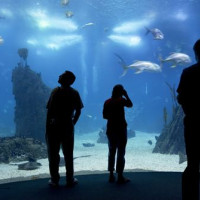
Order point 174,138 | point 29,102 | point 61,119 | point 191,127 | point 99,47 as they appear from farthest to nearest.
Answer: point 99,47 < point 29,102 < point 174,138 < point 61,119 < point 191,127

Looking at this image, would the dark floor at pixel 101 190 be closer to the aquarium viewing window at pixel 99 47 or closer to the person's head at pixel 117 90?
the person's head at pixel 117 90

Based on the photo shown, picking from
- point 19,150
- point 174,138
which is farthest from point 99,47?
point 19,150

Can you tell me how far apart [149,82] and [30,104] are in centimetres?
3048

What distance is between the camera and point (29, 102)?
1678 centimetres

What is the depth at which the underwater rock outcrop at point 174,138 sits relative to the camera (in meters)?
11.3

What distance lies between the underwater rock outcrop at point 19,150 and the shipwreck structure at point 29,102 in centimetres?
389

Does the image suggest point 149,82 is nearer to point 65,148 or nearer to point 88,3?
point 88,3

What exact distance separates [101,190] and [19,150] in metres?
8.02

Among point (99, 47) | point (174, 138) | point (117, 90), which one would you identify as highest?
point (99, 47)

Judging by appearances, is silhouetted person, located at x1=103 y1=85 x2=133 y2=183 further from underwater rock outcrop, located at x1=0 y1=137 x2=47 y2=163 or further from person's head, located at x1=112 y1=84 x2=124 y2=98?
underwater rock outcrop, located at x1=0 y1=137 x2=47 y2=163

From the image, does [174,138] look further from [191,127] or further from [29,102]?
[29,102]

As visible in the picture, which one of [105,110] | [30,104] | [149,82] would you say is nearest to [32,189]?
[105,110]

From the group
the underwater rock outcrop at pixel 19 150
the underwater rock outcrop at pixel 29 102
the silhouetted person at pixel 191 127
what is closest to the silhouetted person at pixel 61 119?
the silhouetted person at pixel 191 127

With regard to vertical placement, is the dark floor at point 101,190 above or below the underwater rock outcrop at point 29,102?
below
